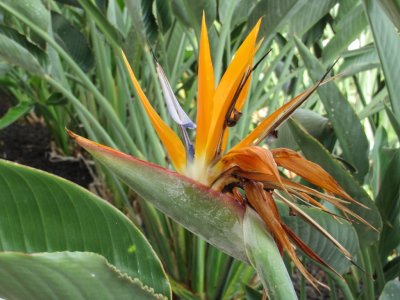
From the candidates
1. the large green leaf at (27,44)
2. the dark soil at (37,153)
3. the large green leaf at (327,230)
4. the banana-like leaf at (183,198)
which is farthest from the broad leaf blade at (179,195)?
the dark soil at (37,153)

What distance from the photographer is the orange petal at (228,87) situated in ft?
1.51

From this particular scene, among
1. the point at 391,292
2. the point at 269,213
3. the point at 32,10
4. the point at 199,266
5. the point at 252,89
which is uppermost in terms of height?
the point at 32,10

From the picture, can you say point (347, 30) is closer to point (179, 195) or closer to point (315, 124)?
point (315, 124)

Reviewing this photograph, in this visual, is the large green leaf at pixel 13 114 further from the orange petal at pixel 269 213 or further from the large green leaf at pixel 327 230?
the orange petal at pixel 269 213

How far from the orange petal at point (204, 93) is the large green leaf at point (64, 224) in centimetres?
10

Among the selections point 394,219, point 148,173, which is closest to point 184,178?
point 148,173

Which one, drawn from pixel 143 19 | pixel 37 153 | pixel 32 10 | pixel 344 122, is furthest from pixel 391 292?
pixel 37 153

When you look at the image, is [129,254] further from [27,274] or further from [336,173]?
[336,173]

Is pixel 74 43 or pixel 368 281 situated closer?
pixel 368 281

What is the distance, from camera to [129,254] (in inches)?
20.0

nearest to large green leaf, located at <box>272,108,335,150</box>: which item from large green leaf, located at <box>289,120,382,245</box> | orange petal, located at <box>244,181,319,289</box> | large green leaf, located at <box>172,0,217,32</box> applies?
→ large green leaf, located at <box>289,120,382,245</box>

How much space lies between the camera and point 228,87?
19.4 inches

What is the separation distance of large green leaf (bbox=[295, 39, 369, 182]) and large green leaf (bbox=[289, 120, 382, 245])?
3.2 inches

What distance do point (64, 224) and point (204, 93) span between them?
16 centimetres
